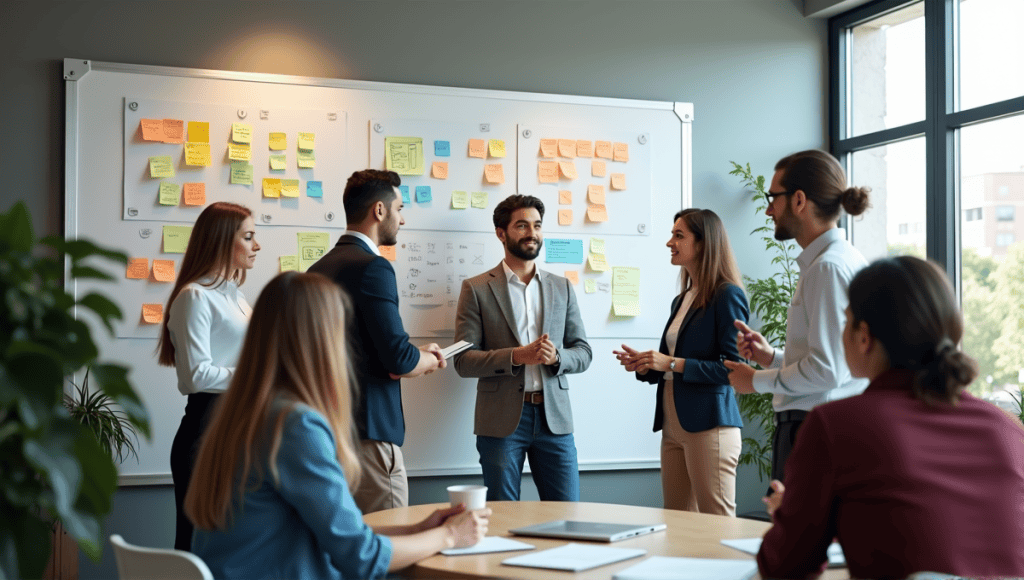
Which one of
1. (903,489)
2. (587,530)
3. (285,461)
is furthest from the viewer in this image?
(587,530)

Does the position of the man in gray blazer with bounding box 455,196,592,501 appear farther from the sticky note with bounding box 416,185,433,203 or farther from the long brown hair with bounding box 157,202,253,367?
the long brown hair with bounding box 157,202,253,367

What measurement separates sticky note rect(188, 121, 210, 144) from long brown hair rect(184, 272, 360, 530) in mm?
2528

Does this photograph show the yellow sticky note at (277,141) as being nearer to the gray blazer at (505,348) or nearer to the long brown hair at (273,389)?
the gray blazer at (505,348)

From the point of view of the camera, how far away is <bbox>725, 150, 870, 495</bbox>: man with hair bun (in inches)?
100

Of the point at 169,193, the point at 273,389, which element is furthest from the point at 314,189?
the point at 273,389

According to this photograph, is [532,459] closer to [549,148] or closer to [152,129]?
[549,148]

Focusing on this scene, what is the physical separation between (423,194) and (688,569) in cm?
284

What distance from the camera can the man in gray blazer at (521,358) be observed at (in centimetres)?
382

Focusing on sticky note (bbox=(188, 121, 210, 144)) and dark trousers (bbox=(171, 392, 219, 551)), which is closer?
dark trousers (bbox=(171, 392, 219, 551))

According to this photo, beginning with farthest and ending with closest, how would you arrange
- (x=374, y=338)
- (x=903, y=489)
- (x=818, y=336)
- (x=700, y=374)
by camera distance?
(x=700, y=374) < (x=374, y=338) < (x=818, y=336) < (x=903, y=489)

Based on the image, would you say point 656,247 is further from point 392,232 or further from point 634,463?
point 392,232

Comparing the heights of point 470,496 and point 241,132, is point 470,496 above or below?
below

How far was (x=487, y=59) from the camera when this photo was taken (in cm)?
443

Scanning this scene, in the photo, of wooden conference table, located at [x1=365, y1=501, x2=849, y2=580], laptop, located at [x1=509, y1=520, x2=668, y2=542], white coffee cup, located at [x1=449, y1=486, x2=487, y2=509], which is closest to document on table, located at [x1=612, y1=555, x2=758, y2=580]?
wooden conference table, located at [x1=365, y1=501, x2=849, y2=580]
